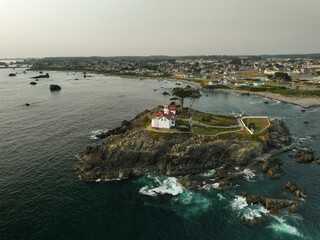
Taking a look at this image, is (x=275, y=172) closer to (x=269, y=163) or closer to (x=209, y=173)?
(x=269, y=163)

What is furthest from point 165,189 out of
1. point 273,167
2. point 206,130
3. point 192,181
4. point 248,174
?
point 273,167

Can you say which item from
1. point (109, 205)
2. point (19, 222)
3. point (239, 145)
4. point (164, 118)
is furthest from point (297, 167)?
point (19, 222)

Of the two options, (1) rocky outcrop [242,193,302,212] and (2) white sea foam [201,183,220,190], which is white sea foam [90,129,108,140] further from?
(1) rocky outcrop [242,193,302,212]

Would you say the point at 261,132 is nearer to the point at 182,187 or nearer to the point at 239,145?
the point at 239,145

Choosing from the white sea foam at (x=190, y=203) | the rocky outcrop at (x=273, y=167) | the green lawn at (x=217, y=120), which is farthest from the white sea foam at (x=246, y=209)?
the green lawn at (x=217, y=120)

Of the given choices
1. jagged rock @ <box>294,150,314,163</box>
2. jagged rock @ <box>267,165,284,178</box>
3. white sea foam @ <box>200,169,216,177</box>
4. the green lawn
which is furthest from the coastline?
white sea foam @ <box>200,169,216,177</box>
